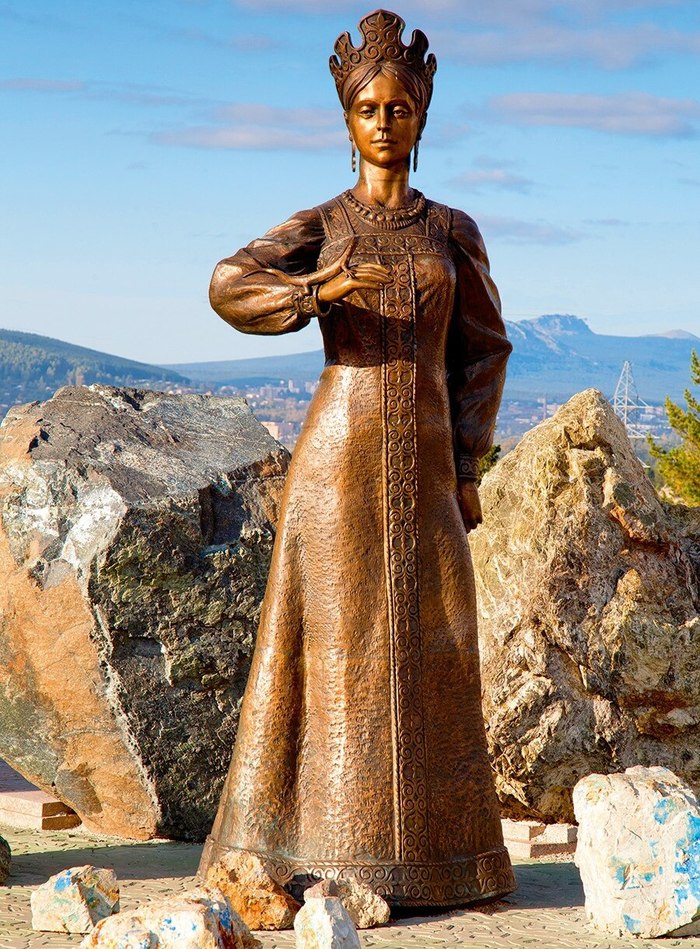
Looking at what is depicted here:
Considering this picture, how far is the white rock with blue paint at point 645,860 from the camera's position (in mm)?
5461

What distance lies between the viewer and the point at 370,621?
18.7ft

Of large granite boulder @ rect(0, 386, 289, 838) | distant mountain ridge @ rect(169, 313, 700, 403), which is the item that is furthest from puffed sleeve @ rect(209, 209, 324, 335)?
distant mountain ridge @ rect(169, 313, 700, 403)

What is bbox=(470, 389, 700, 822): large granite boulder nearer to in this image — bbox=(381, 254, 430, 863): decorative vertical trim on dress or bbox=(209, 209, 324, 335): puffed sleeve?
bbox=(381, 254, 430, 863): decorative vertical trim on dress

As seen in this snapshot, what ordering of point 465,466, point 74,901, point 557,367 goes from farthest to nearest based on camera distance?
1. point 557,367
2. point 465,466
3. point 74,901

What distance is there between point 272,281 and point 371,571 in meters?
1.12

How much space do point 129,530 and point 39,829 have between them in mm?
1559

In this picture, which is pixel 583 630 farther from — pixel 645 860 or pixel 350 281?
pixel 350 281

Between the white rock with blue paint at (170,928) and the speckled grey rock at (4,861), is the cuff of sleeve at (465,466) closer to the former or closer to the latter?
the white rock with blue paint at (170,928)

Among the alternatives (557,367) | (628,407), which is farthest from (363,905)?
(557,367)

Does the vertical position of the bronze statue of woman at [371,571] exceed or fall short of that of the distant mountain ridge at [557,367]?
it falls short

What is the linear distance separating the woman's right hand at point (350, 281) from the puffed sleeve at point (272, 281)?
6 cm

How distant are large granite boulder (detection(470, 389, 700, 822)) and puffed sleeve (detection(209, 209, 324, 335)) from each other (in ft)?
8.07

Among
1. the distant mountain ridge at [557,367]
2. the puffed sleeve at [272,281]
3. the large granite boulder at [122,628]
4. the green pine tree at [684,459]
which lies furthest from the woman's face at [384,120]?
the distant mountain ridge at [557,367]

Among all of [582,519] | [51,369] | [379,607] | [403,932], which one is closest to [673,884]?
[403,932]
